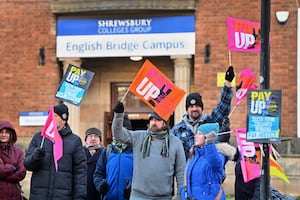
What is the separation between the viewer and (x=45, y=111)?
1325 cm

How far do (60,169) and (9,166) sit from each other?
2.14 ft

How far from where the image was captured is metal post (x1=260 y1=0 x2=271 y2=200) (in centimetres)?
591

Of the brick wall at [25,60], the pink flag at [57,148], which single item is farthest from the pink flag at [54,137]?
the brick wall at [25,60]

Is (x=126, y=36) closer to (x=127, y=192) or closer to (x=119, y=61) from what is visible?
(x=119, y=61)

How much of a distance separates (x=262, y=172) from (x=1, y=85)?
8.83 m

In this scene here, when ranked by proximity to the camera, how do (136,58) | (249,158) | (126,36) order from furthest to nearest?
(136,58)
(126,36)
(249,158)

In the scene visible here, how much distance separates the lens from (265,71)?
6031 millimetres

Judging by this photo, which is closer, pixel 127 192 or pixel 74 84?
pixel 127 192

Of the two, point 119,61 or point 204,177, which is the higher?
point 119,61

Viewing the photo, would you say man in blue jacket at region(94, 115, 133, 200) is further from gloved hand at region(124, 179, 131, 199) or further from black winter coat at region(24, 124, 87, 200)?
black winter coat at region(24, 124, 87, 200)

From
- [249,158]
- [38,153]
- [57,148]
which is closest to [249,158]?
[249,158]

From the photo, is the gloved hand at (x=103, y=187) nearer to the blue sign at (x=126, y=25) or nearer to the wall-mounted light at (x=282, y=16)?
the blue sign at (x=126, y=25)

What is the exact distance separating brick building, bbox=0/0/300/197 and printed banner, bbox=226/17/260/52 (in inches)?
212

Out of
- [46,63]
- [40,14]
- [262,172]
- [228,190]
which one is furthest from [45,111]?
[262,172]
